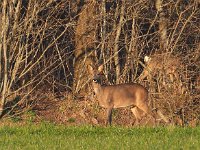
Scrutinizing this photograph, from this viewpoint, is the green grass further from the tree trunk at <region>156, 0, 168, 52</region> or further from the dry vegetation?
the tree trunk at <region>156, 0, 168, 52</region>

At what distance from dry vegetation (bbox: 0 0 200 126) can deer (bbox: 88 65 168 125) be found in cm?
32

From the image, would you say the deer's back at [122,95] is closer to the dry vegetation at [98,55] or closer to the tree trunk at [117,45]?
the dry vegetation at [98,55]

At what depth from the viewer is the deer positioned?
16.9m

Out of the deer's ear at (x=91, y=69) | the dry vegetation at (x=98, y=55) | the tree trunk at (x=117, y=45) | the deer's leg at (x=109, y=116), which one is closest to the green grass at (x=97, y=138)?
the deer's leg at (x=109, y=116)

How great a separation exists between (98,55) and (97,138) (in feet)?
23.6

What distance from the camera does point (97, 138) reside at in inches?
468

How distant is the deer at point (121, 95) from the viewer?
16.9m

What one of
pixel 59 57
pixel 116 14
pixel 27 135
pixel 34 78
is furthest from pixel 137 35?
pixel 27 135

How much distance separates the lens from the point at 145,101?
55.8 feet

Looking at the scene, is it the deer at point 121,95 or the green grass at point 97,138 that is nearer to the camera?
the green grass at point 97,138

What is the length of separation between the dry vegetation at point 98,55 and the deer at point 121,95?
0.32m

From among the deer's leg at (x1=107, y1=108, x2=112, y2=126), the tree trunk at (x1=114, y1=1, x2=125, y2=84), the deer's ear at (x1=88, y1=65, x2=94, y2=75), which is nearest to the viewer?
the deer's leg at (x1=107, y1=108, x2=112, y2=126)

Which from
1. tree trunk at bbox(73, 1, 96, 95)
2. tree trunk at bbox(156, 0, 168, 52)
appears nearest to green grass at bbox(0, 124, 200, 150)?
tree trunk at bbox(73, 1, 96, 95)

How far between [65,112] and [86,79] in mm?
1260
